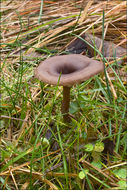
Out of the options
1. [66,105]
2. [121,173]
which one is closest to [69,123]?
[66,105]

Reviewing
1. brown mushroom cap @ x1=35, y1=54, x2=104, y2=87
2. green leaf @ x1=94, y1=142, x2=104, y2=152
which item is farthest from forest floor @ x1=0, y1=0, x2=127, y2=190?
brown mushroom cap @ x1=35, y1=54, x2=104, y2=87

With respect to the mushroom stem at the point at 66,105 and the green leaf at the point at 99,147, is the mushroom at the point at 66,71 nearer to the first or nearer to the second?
the mushroom stem at the point at 66,105

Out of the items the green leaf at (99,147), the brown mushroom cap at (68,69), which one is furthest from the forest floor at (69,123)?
the brown mushroom cap at (68,69)

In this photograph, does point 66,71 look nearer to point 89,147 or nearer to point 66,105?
point 66,105

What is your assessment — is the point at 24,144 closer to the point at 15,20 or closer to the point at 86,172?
the point at 86,172

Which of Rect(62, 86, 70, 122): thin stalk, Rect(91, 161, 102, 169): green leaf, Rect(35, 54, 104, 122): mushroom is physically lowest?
Rect(91, 161, 102, 169): green leaf

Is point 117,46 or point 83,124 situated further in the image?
point 117,46

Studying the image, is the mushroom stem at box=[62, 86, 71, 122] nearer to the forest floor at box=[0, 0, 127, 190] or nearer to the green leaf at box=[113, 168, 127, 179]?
the forest floor at box=[0, 0, 127, 190]

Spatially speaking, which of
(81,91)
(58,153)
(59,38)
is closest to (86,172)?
(58,153)
